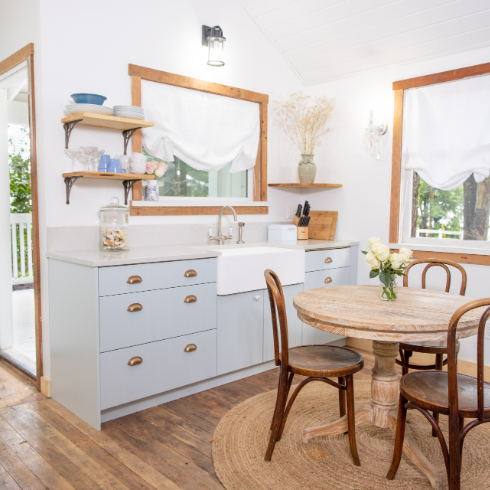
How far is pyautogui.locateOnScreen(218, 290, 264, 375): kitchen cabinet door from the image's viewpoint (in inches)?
119

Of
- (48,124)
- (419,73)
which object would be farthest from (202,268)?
(419,73)

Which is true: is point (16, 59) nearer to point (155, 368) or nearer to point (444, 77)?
point (155, 368)

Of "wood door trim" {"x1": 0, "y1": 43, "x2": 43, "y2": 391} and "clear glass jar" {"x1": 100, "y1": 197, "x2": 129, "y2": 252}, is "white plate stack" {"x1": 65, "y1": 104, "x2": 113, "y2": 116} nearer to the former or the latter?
"wood door trim" {"x1": 0, "y1": 43, "x2": 43, "y2": 391}

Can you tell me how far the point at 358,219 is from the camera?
3.93 m

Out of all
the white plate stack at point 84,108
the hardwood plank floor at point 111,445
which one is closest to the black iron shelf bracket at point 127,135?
the white plate stack at point 84,108

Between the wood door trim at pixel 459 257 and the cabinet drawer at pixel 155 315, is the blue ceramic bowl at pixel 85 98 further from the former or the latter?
the wood door trim at pixel 459 257

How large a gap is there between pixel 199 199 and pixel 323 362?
185 cm

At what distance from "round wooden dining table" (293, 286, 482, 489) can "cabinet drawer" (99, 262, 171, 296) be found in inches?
31.5

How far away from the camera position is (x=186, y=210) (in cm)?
347

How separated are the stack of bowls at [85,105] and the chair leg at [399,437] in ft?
7.02

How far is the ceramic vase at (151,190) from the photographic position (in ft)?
10.6

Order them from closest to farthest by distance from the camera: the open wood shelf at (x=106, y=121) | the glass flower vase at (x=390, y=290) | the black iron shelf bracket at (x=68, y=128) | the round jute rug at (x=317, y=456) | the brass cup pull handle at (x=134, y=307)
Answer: the round jute rug at (x=317, y=456), the glass flower vase at (x=390, y=290), the brass cup pull handle at (x=134, y=307), the open wood shelf at (x=106, y=121), the black iron shelf bracket at (x=68, y=128)

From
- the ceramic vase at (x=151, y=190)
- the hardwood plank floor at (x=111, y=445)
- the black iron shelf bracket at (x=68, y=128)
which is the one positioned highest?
the black iron shelf bracket at (x=68, y=128)

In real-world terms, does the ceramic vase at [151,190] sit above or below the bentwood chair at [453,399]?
above
